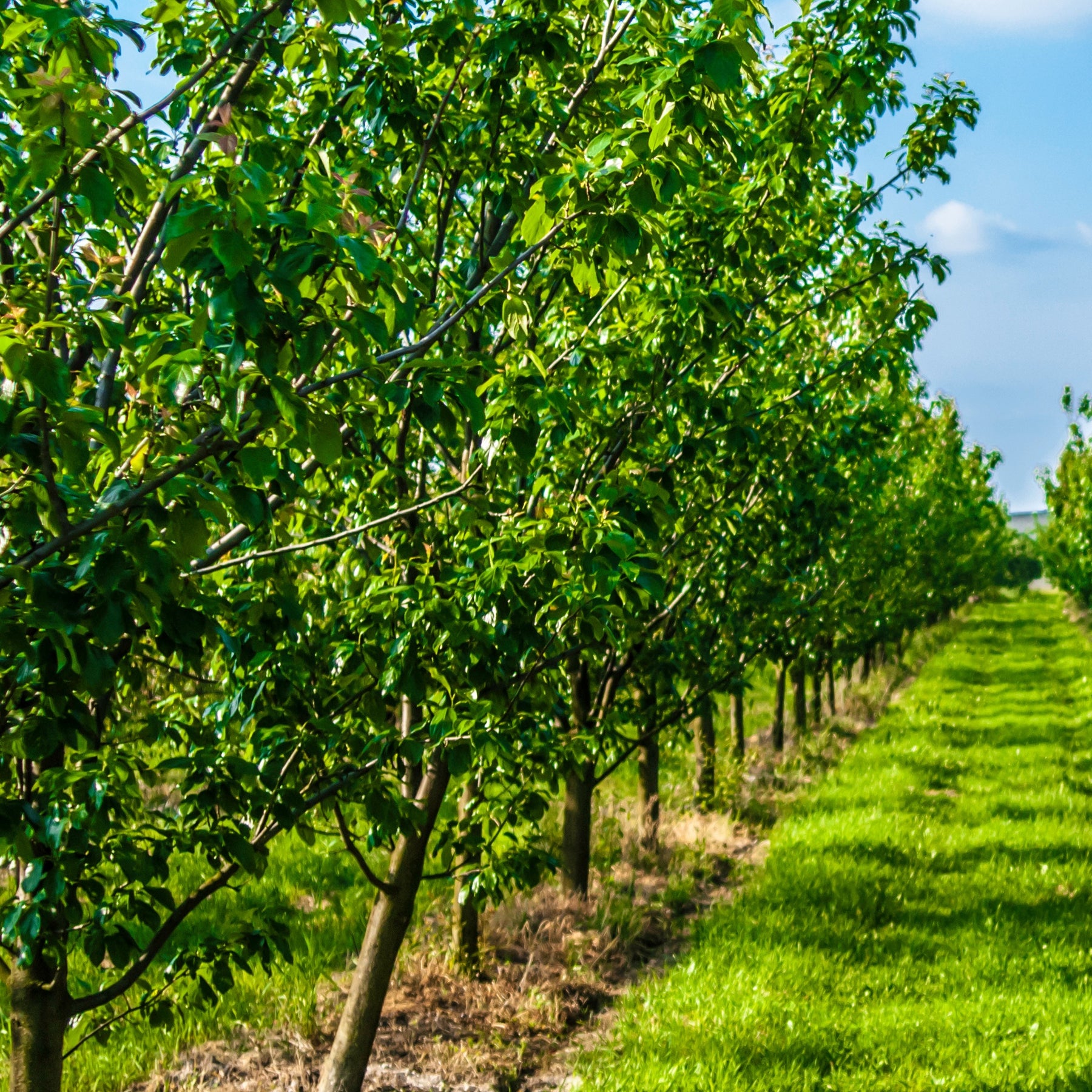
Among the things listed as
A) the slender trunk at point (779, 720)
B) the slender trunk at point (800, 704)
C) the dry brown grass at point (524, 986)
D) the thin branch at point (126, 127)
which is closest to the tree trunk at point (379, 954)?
the dry brown grass at point (524, 986)

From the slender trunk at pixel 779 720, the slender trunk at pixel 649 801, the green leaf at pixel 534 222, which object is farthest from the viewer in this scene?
the slender trunk at pixel 779 720

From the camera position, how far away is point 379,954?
16.5ft

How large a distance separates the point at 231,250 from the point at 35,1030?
113 inches

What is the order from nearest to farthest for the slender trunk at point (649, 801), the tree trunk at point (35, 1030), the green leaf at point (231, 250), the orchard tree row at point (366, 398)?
the green leaf at point (231, 250)
the orchard tree row at point (366, 398)
the tree trunk at point (35, 1030)
the slender trunk at point (649, 801)

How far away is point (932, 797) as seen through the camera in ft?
36.7

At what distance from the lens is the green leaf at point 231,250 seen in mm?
1820

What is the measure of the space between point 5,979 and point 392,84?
11.1 feet

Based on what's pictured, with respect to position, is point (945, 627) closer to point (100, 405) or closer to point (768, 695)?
point (768, 695)

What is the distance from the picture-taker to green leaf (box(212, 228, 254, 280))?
1.82m

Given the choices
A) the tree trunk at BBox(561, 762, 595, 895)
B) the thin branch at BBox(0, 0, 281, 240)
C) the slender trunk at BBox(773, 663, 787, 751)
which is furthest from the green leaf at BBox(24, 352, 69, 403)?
the slender trunk at BBox(773, 663, 787, 751)

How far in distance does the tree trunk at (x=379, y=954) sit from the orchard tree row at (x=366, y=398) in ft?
0.07

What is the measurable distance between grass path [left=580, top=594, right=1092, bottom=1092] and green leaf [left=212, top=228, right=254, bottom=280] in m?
4.41

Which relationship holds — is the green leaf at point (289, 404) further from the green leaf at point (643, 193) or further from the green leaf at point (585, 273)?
the green leaf at point (585, 273)

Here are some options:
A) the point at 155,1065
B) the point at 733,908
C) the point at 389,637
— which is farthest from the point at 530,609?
the point at 733,908
